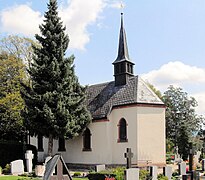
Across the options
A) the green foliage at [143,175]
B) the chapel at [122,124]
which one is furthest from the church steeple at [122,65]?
the green foliage at [143,175]

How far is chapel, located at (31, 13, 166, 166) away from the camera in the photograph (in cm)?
2811

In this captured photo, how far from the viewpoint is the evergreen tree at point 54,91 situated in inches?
1058

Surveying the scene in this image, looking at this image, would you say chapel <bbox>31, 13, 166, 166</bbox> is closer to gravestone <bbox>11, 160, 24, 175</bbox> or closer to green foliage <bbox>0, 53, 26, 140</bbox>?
gravestone <bbox>11, 160, 24, 175</bbox>

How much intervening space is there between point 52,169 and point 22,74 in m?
30.3

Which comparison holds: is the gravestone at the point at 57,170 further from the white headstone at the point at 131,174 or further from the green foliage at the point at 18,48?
the green foliage at the point at 18,48

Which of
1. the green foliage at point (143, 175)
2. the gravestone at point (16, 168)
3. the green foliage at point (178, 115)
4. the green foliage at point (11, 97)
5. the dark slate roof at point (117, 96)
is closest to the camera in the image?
the green foliage at point (143, 175)

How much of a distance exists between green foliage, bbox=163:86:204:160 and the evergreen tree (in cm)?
1766

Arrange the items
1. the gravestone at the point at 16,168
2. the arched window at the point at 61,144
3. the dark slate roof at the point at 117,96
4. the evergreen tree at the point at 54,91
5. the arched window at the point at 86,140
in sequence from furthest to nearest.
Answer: the arched window at the point at 61,144, the arched window at the point at 86,140, the dark slate roof at the point at 117,96, the evergreen tree at the point at 54,91, the gravestone at the point at 16,168

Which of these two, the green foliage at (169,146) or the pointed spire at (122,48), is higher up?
the pointed spire at (122,48)

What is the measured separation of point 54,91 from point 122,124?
6.77 meters

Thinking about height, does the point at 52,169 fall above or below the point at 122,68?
below

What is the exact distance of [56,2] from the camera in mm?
29484

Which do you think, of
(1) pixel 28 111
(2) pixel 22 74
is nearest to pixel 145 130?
(1) pixel 28 111

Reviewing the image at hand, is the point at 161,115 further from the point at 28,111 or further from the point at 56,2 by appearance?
the point at 56,2
